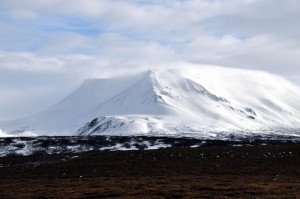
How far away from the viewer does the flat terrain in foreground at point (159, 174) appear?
1538 inches

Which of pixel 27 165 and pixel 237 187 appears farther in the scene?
pixel 27 165

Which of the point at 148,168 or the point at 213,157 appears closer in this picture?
the point at 148,168

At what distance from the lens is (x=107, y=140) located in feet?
377

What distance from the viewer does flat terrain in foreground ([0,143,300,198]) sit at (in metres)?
39.1

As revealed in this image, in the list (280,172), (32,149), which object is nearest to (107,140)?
(32,149)

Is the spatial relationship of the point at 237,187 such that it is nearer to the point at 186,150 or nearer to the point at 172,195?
the point at 172,195

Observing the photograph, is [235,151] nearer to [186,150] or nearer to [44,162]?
[186,150]

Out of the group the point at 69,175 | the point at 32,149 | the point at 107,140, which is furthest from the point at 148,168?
the point at 107,140

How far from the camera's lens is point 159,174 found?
201 feet

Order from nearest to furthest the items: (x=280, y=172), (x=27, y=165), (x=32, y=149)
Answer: (x=280, y=172)
(x=27, y=165)
(x=32, y=149)

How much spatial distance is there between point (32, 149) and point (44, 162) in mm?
21806

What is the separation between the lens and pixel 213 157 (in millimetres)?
78000

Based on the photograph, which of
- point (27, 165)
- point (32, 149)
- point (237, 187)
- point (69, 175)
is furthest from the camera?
point (32, 149)

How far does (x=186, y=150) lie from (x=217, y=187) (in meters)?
47.5
